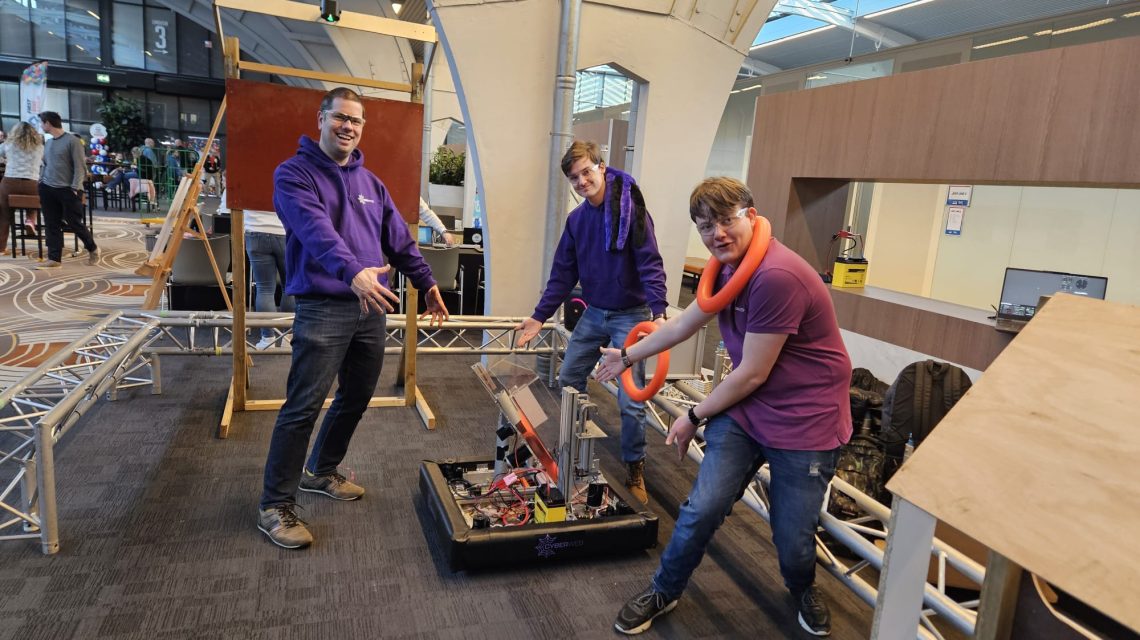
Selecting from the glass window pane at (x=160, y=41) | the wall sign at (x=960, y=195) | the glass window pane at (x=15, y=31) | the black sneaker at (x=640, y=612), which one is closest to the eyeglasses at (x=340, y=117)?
the black sneaker at (x=640, y=612)

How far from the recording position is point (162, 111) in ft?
72.2

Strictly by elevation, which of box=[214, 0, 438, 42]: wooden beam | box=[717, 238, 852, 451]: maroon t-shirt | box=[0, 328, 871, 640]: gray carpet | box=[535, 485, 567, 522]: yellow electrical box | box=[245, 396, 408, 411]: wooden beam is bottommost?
box=[0, 328, 871, 640]: gray carpet

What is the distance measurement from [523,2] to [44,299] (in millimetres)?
5411

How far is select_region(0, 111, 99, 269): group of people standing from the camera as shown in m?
7.64

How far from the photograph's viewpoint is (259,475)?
330 centimetres

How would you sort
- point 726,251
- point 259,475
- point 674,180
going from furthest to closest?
point 674,180
point 259,475
point 726,251

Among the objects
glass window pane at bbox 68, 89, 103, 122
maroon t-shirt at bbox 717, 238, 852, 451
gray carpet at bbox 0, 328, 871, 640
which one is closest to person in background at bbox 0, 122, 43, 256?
gray carpet at bbox 0, 328, 871, 640

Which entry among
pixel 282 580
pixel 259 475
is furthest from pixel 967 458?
pixel 259 475

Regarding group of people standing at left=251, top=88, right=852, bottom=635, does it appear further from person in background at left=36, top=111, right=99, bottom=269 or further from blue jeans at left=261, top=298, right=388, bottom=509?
person in background at left=36, top=111, right=99, bottom=269

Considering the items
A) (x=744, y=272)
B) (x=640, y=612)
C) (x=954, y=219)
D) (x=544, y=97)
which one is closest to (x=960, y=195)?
(x=954, y=219)

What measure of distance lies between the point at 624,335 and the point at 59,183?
25.4 ft

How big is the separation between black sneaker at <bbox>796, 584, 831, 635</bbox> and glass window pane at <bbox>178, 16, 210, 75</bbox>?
2536 cm

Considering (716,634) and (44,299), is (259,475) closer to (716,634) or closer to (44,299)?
(716,634)

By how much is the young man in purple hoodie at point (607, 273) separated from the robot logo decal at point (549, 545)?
702mm
